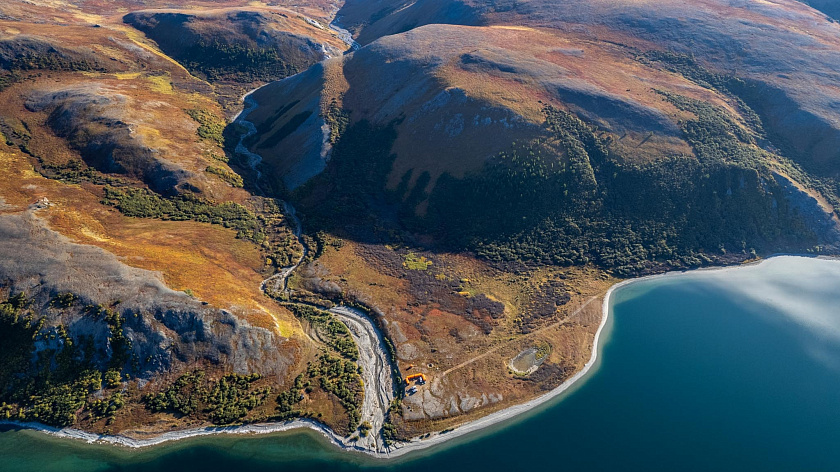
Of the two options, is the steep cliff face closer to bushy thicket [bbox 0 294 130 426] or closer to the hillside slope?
the hillside slope

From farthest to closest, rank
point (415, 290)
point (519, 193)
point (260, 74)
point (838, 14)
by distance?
1. point (838, 14)
2. point (260, 74)
3. point (519, 193)
4. point (415, 290)

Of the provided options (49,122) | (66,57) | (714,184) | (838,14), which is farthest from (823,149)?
(66,57)

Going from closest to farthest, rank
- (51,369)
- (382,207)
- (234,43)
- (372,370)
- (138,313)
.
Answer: (51,369)
(138,313)
(372,370)
(382,207)
(234,43)

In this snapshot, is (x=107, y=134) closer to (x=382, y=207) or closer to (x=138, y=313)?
(x=138, y=313)

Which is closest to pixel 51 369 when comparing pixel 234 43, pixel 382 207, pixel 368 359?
pixel 368 359

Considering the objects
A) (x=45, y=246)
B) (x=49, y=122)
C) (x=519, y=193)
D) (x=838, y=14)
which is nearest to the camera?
(x=45, y=246)

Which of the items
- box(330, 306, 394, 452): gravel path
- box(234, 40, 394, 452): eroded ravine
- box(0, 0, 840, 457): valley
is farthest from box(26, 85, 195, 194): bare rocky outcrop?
box(330, 306, 394, 452): gravel path

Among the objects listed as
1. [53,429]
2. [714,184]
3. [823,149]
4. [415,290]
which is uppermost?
[823,149]

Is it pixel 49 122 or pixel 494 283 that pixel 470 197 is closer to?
pixel 494 283

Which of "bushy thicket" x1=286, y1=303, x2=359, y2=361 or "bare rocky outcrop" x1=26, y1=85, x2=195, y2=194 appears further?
"bare rocky outcrop" x1=26, y1=85, x2=195, y2=194

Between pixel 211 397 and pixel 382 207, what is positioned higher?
pixel 382 207

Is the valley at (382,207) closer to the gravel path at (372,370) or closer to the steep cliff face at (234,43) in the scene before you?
the gravel path at (372,370)
